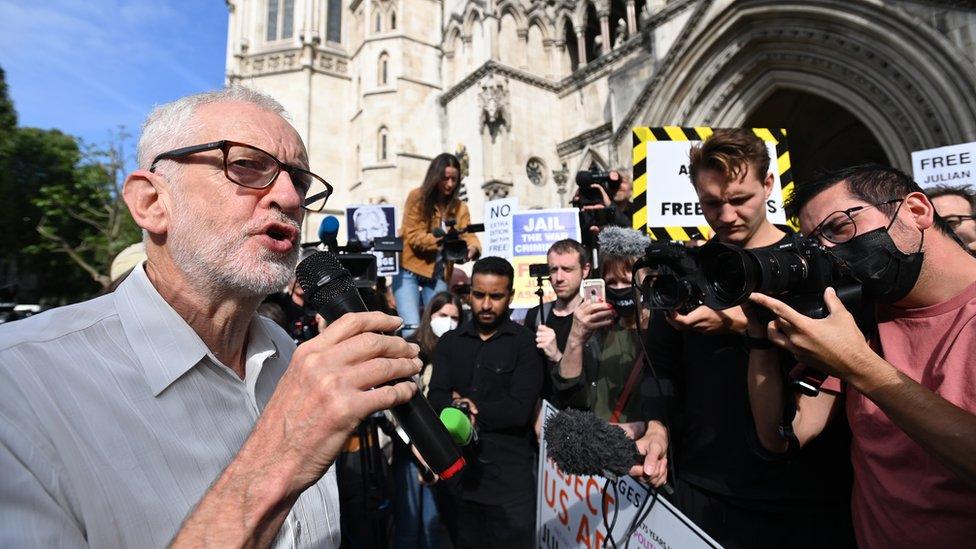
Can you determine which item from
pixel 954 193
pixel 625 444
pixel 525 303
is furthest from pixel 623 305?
pixel 525 303

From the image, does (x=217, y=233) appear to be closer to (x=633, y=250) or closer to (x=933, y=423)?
(x=933, y=423)

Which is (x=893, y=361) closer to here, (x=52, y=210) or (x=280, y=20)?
(x=280, y=20)

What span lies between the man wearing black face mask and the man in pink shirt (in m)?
0.87

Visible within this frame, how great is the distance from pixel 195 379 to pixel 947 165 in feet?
23.4

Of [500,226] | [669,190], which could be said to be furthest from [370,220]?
[669,190]

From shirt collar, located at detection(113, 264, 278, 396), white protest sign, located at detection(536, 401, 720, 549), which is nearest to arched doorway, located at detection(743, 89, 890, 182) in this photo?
white protest sign, located at detection(536, 401, 720, 549)

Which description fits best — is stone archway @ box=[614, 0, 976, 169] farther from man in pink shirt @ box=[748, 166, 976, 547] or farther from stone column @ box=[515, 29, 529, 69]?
man in pink shirt @ box=[748, 166, 976, 547]

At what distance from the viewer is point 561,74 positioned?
17.7 m

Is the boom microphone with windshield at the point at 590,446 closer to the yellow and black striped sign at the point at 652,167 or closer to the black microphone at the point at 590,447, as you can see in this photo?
the black microphone at the point at 590,447

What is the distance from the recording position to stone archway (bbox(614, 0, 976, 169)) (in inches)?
297

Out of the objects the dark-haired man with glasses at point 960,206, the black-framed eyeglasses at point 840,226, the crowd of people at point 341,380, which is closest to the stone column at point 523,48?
the dark-haired man with glasses at point 960,206

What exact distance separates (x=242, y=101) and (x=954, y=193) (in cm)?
422

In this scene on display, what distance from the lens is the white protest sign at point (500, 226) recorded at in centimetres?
675

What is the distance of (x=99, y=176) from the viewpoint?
2561 cm
